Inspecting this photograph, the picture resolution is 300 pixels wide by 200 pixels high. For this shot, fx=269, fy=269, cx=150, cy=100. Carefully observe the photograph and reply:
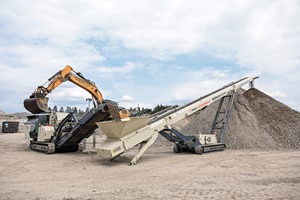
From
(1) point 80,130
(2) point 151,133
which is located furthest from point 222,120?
(1) point 80,130

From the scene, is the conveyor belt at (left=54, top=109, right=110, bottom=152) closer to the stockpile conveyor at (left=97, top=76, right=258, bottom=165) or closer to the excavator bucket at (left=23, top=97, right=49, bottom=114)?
the stockpile conveyor at (left=97, top=76, right=258, bottom=165)

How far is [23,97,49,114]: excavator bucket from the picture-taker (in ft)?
40.3

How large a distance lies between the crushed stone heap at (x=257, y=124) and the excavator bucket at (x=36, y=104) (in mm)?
7236

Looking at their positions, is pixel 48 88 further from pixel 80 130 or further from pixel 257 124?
pixel 257 124

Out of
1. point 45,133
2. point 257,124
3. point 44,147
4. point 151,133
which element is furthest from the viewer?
point 257,124

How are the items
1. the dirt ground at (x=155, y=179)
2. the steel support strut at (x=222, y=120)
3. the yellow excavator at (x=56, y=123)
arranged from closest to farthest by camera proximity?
1. the dirt ground at (x=155, y=179)
2. the yellow excavator at (x=56, y=123)
3. the steel support strut at (x=222, y=120)

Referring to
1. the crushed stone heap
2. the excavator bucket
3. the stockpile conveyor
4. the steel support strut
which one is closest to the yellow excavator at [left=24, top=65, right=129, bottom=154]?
the excavator bucket

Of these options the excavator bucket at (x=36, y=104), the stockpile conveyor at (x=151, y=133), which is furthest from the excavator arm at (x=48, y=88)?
the stockpile conveyor at (x=151, y=133)

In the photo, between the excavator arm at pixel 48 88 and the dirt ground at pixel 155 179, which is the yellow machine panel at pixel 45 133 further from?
the dirt ground at pixel 155 179

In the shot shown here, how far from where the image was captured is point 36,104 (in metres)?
12.2

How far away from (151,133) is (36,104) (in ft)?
21.0

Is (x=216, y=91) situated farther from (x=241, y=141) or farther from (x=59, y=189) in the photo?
(x=59, y=189)

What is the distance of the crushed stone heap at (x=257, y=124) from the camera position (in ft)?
39.5

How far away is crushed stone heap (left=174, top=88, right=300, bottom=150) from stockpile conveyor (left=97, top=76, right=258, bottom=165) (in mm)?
1195
